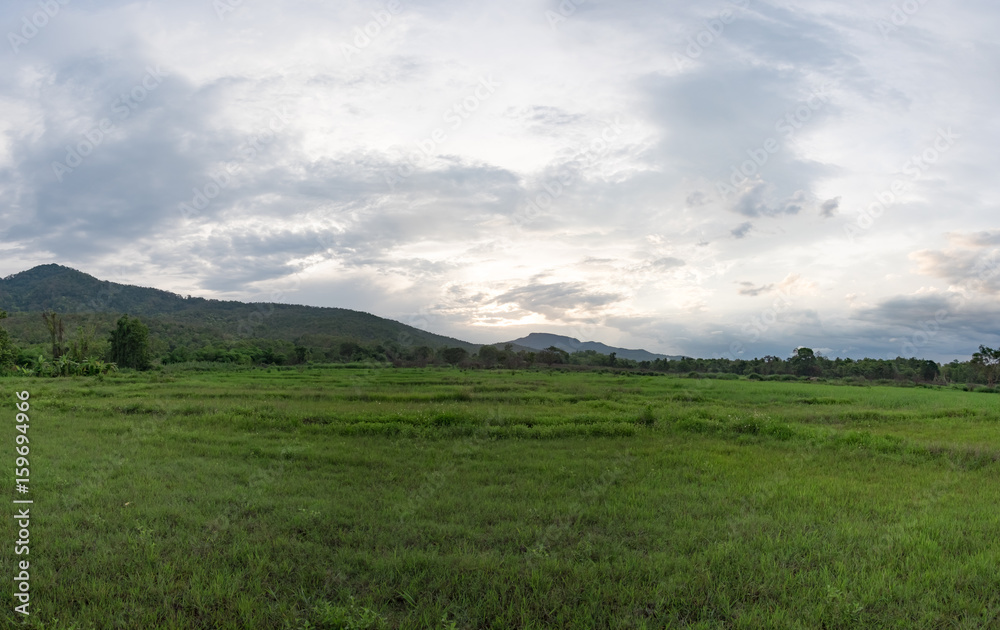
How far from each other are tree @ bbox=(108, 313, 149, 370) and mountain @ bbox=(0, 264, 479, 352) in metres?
31.0

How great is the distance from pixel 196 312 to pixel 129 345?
64.8 metres

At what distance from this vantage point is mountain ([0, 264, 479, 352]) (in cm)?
8856

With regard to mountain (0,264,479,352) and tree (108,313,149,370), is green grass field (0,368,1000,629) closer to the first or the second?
tree (108,313,149,370)

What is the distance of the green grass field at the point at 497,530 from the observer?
478cm

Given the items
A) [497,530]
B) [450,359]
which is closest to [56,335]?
[450,359]

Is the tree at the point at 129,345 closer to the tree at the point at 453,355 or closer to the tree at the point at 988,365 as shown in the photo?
the tree at the point at 453,355

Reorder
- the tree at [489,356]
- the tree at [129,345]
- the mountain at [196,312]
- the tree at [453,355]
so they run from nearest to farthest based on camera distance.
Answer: the tree at [129,345] → the tree at [489,356] → the tree at [453,355] → the mountain at [196,312]

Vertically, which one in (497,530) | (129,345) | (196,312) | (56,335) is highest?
(196,312)

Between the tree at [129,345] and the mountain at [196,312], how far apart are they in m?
31.0

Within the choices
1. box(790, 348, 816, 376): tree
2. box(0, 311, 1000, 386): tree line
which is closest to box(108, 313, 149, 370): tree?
box(0, 311, 1000, 386): tree line

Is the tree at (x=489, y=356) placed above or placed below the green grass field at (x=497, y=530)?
above

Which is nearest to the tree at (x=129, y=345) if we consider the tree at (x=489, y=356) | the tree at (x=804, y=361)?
the tree at (x=489, y=356)

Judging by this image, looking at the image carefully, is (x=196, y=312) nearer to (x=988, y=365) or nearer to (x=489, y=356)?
(x=489, y=356)

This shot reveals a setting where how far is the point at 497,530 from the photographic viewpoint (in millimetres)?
6434
